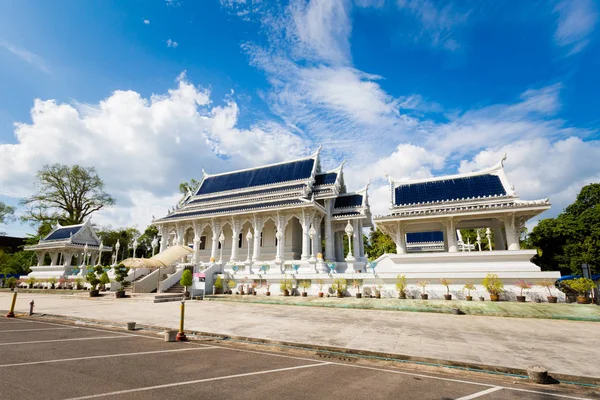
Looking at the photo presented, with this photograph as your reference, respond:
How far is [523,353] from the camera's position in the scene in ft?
21.7

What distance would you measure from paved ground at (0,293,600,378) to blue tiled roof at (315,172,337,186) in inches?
633

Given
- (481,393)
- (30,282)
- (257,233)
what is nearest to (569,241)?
(257,233)

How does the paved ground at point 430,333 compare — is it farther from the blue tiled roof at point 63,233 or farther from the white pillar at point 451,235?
the blue tiled roof at point 63,233

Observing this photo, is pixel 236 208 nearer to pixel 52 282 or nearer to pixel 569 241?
pixel 52 282

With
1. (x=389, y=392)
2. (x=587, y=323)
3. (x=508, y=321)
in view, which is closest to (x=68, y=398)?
(x=389, y=392)

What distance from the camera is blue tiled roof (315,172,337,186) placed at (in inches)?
1091

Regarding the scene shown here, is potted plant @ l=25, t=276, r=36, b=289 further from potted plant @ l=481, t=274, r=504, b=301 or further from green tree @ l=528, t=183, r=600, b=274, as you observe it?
green tree @ l=528, t=183, r=600, b=274

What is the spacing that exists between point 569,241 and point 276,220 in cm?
2861

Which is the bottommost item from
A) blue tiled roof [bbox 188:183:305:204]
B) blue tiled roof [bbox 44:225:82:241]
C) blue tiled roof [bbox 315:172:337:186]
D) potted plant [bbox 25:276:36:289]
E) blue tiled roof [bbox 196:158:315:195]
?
potted plant [bbox 25:276:36:289]

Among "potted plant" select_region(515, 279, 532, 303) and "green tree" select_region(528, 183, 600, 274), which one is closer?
"potted plant" select_region(515, 279, 532, 303)

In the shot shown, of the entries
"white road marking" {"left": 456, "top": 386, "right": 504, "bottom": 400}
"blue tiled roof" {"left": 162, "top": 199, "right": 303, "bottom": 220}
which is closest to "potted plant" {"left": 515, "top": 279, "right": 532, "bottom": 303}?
"white road marking" {"left": 456, "top": 386, "right": 504, "bottom": 400}

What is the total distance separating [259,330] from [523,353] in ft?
22.8

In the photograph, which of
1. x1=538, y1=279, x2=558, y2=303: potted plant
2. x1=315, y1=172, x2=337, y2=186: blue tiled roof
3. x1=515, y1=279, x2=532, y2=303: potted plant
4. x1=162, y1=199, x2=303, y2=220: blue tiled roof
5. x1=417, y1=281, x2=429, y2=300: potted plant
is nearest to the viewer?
x1=538, y1=279, x2=558, y2=303: potted plant

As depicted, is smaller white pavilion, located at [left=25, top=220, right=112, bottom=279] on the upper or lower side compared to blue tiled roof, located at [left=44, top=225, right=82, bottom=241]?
lower
